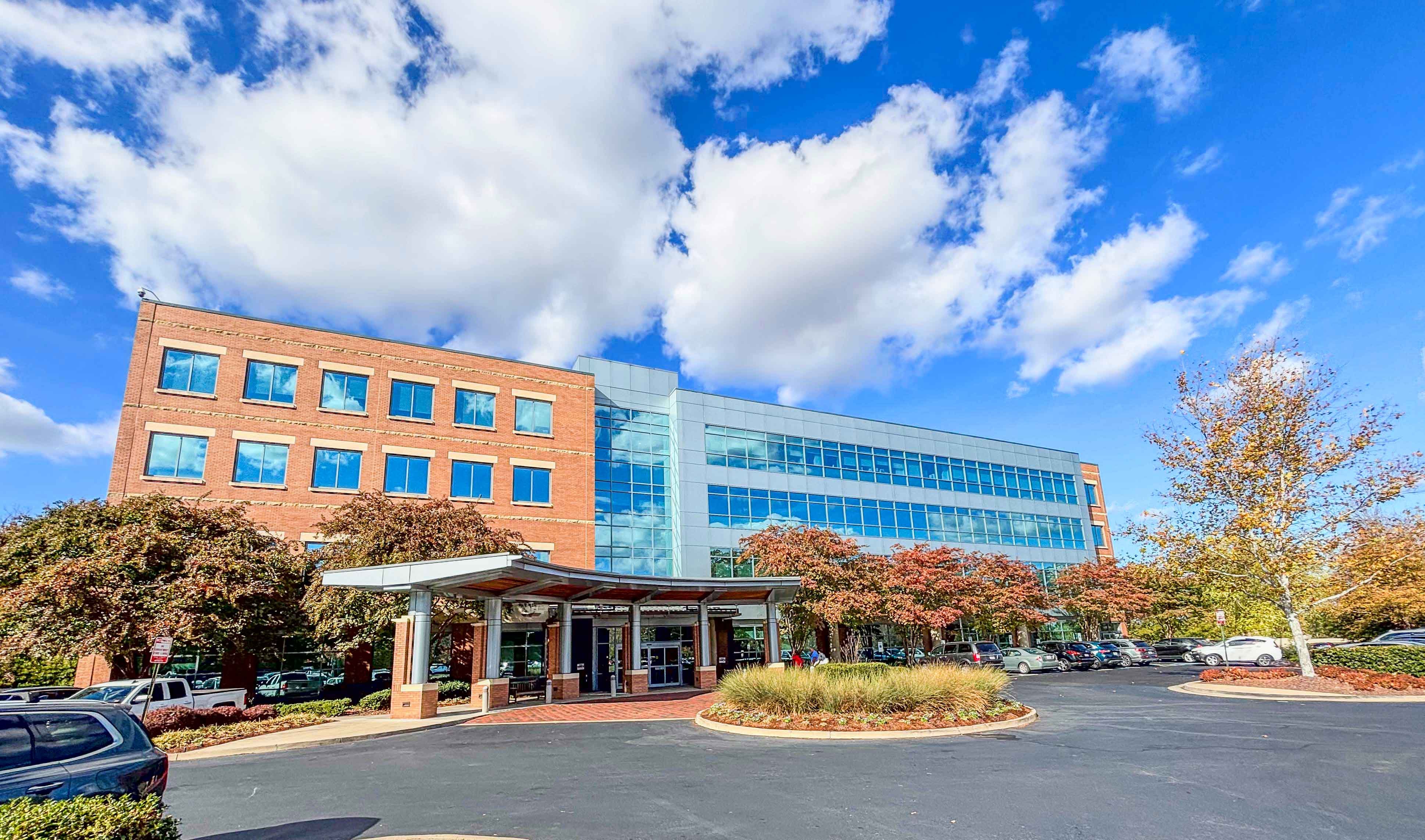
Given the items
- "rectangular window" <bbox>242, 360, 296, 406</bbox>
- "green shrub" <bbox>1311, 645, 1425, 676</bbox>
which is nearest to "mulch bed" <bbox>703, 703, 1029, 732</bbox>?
"green shrub" <bbox>1311, 645, 1425, 676</bbox>

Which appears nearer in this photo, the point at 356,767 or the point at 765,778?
the point at 765,778

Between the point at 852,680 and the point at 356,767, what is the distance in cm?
976

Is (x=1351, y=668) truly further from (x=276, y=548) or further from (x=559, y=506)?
(x=276, y=548)

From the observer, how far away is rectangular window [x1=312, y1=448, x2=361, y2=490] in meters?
29.6

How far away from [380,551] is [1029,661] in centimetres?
2903

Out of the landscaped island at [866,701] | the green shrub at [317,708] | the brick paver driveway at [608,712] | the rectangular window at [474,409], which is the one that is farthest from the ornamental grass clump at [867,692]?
the rectangular window at [474,409]

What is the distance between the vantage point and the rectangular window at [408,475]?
31.0 m

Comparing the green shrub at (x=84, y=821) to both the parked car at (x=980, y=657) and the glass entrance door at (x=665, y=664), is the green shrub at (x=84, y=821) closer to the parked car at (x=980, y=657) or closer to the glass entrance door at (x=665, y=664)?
the glass entrance door at (x=665, y=664)

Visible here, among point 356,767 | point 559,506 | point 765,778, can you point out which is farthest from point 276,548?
point 765,778

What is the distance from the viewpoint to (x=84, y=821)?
5.07 m

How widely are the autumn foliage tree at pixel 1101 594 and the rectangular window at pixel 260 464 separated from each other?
4048cm

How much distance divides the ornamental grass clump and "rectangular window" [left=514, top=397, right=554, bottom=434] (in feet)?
65.1

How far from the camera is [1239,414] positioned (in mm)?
25016

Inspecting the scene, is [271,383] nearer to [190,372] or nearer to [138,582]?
[190,372]
